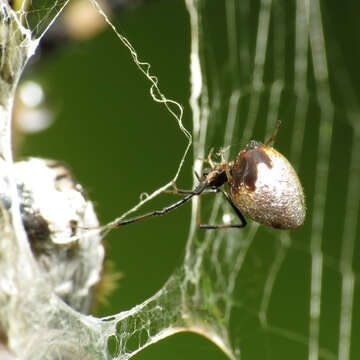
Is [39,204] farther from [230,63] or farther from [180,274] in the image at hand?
[230,63]

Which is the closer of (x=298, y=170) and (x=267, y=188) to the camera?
(x=267, y=188)

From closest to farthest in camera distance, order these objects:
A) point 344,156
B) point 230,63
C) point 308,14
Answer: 1. point 230,63
2. point 308,14
3. point 344,156

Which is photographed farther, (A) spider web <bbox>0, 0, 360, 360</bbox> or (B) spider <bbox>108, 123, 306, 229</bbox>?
(A) spider web <bbox>0, 0, 360, 360</bbox>

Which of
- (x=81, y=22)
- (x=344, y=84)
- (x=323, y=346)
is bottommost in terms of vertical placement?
(x=323, y=346)

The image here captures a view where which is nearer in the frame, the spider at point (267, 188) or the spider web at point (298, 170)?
the spider at point (267, 188)

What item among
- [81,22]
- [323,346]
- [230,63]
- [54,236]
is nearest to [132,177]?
[230,63]

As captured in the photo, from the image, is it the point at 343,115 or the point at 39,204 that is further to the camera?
the point at 343,115

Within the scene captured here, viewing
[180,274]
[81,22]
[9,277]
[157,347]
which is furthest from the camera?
[157,347]

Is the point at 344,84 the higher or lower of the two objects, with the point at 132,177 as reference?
higher
